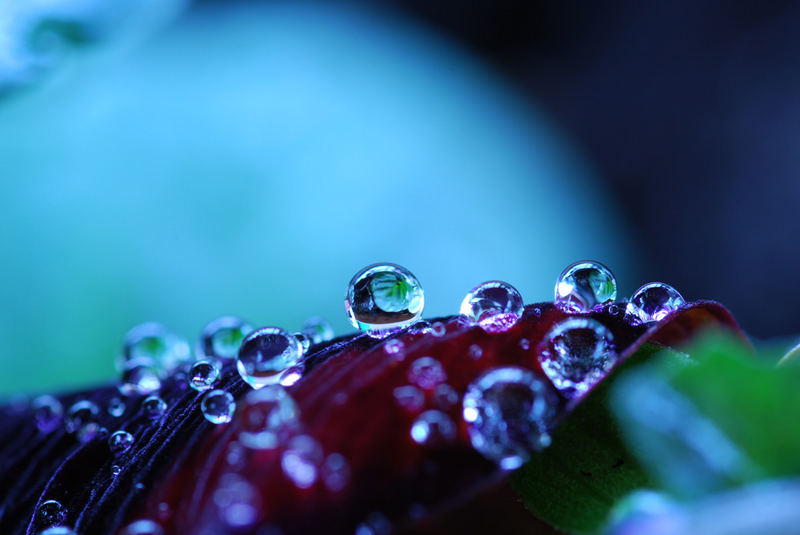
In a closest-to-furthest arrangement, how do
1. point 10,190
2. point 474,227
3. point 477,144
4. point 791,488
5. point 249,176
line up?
point 791,488 → point 10,190 → point 249,176 → point 474,227 → point 477,144

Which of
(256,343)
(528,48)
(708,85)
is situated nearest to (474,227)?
(528,48)

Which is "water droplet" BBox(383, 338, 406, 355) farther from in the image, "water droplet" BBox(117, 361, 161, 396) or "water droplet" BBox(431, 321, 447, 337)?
"water droplet" BBox(117, 361, 161, 396)

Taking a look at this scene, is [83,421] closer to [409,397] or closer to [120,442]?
[120,442]

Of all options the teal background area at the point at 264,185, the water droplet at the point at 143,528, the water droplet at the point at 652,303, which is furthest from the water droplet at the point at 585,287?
the teal background area at the point at 264,185

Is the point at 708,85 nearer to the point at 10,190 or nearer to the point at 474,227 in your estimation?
the point at 474,227

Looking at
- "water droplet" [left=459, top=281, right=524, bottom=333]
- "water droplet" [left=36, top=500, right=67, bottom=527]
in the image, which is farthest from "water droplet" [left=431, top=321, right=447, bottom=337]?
"water droplet" [left=36, top=500, right=67, bottom=527]

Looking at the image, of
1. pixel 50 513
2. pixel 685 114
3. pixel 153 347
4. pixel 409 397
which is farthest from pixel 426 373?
pixel 685 114

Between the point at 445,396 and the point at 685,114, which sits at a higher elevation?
the point at 685,114
